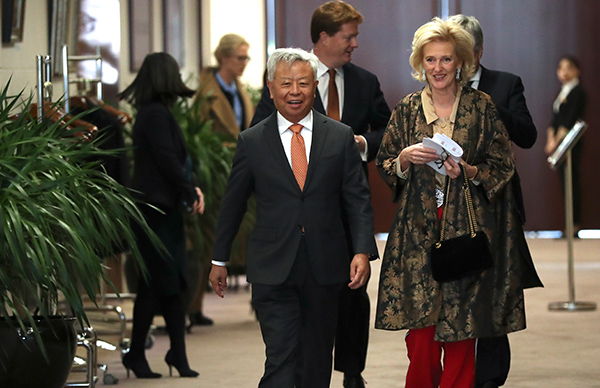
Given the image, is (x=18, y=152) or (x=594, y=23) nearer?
(x=18, y=152)

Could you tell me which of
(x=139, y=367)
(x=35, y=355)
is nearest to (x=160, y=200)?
(x=139, y=367)

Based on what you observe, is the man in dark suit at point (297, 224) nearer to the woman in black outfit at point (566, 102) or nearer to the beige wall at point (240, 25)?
the beige wall at point (240, 25)

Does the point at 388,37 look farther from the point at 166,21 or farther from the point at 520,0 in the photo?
the point at 166,21

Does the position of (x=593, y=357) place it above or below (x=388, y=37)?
below

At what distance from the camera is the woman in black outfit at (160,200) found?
481 centimetres

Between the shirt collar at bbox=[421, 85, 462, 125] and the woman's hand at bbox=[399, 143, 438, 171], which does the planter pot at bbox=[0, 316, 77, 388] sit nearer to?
the woman's hand at bbox=[399, 143, 438, 171]

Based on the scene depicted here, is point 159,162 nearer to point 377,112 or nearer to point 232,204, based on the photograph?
point 377,112

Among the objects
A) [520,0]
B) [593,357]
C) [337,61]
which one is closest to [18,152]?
[337,61]

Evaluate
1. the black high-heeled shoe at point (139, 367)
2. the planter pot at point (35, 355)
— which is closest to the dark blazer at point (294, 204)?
the planter pot at point (35, 355)

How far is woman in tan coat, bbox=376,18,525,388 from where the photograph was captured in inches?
142

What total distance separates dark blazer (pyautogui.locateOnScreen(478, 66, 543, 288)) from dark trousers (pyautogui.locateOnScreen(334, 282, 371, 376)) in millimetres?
681

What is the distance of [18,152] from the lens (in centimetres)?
361

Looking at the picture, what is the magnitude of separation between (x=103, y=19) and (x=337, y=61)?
342 centimetres

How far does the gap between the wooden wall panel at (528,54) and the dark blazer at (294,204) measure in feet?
22.6
